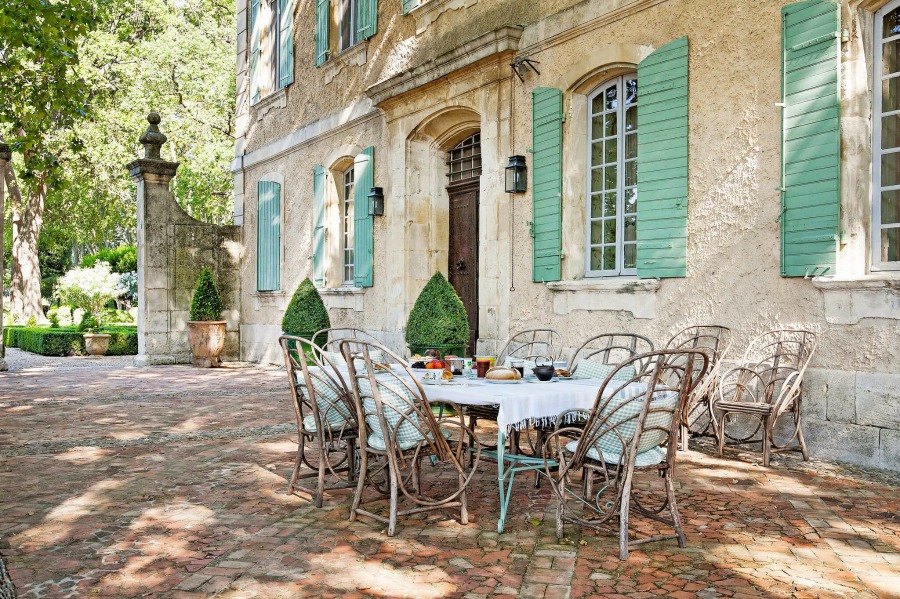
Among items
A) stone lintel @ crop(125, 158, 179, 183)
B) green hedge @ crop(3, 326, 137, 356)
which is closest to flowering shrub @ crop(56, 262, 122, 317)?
green hedge @ crop(3, 326, 137, 356)

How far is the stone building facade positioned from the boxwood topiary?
0.90m

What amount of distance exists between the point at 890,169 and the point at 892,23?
0.99m

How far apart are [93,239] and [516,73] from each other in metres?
26.4

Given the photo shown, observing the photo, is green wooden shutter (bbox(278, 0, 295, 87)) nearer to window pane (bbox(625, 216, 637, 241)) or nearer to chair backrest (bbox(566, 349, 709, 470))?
window pane (bbox(625, 216, 637, 241))

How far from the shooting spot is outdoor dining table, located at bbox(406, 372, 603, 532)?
3688 mm

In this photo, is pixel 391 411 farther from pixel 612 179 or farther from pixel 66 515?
pixel 612 179

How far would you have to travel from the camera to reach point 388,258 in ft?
34.0

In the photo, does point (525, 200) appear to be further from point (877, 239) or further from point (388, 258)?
point (877, 239)

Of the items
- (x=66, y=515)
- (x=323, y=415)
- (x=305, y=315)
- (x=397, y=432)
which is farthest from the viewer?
(x=305, y=315)

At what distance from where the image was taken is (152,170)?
1302 cm

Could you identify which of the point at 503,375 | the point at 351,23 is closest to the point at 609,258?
the point at 503,375

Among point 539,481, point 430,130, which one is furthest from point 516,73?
point 539,481

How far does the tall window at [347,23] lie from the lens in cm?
1154

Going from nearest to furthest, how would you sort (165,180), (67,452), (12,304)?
1. (67,452)
2. (165,180)
3. (12,304)
